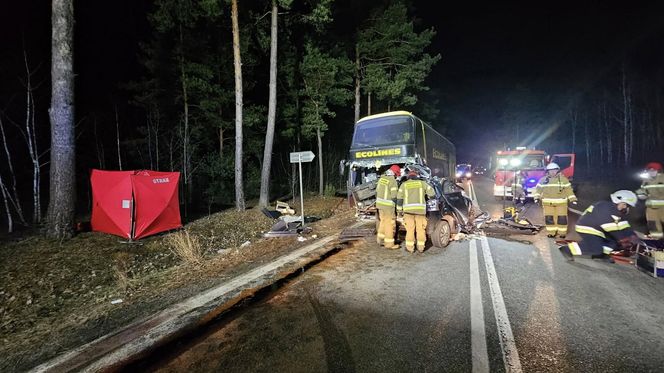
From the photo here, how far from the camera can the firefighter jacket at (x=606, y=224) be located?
18.9ft

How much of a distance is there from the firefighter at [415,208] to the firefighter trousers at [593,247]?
2.64m

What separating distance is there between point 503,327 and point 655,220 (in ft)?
20.6

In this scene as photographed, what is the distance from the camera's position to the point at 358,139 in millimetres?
13047

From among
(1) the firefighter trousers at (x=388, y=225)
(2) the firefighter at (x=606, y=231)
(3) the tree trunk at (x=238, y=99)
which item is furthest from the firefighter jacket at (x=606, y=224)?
(3) the tree trunk at (x=238, y=99)

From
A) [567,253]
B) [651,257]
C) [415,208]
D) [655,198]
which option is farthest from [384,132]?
[651,257]

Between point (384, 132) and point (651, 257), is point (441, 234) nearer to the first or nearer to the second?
point (651, 257)

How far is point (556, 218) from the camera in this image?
7.57 metres

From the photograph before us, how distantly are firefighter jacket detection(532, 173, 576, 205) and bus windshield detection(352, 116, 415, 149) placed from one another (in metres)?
4.76

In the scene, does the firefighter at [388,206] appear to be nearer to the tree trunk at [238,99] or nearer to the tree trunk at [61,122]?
the tree trunk at [238,99]

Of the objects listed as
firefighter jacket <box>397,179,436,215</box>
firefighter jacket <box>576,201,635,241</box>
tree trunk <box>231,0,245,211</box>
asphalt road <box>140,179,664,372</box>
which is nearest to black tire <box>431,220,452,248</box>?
firefighter jacket <box>397,179,436,215</box>

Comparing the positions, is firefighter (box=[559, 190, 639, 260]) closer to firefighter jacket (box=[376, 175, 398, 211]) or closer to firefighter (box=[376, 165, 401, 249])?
firefighter (box=[376, 165, 401, 249])

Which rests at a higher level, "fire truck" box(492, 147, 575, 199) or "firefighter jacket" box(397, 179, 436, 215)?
"fire truck" box(492, 147, 575, 199)

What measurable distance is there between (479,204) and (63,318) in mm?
14226

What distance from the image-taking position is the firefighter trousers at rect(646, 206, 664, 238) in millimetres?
6934
